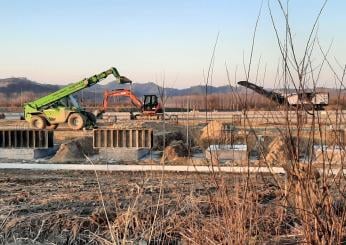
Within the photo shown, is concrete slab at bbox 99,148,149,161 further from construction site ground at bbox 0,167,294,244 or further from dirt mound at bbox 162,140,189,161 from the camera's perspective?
construction site ground at bbox 0,167,294,244

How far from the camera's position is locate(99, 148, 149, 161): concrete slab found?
17.7 metres

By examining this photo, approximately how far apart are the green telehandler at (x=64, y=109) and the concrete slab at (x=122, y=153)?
665 cm

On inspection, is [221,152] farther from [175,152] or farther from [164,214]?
[164,214]

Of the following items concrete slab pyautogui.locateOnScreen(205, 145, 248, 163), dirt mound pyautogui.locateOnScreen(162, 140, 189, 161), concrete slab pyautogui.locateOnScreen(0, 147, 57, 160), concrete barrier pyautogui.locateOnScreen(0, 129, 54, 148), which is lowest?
concrete slab pyautogui.locateOnScreen(0, 147, 57, 160)

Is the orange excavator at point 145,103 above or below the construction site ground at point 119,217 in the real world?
above

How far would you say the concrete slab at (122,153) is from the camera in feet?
58.1

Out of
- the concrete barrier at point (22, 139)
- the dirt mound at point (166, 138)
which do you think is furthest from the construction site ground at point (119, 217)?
the dirt mound at point (166, 138)

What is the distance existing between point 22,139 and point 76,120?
6896 mm

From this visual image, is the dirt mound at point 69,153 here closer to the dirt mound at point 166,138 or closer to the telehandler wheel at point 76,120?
the dirt mound at point 166,138

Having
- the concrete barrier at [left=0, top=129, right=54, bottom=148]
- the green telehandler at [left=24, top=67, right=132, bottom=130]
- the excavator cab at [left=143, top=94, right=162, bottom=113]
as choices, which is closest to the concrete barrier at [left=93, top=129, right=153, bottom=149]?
the concrete barrier at [left=0, top=129, right=54, bottom=148]

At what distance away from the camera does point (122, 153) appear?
17891 mm

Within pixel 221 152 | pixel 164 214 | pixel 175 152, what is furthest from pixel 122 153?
pixel 164 214

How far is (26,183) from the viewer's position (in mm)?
11953

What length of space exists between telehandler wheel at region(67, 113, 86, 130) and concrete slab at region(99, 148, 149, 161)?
7368 millimetres
